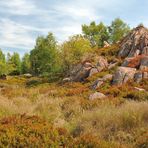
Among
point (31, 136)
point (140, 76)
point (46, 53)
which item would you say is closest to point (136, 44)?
point (140, 76)

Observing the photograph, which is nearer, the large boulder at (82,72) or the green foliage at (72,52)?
the large boulder at (82,72)

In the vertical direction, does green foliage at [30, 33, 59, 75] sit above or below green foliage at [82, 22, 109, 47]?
below

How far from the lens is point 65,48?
47938 millimetres

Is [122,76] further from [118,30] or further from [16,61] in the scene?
[16,61]

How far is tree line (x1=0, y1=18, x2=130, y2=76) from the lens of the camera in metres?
48.5

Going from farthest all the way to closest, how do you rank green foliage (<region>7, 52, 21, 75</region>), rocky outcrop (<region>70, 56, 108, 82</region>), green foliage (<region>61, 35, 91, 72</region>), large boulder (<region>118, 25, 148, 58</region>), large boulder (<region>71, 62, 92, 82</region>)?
green foliage (<region>7, 52, 21, 75</region>), green foliage (<region>61, 35, 91, 72</region>), large boulder (<region>118, 25, 148, 58</region>), large boulder (<region>71, 62, 92, 82</region>), rocky outcrop (<region>70, 56, 108, 82</region>)

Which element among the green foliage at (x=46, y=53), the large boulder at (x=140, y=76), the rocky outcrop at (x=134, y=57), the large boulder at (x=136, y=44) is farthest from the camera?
the green foliage at (x=46, y=53)

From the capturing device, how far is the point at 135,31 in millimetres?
42469

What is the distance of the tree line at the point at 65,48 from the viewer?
48.5 meters

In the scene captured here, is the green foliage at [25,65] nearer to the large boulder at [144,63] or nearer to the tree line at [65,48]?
the tree line at [65,48]

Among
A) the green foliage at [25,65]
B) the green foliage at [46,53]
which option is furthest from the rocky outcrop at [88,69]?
the green foliage at [25,65]

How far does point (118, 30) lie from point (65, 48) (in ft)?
96.3

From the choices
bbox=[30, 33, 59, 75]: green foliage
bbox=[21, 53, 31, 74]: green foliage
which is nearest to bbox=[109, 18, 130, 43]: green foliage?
bbox=[30, 33, 59, 75]: green foliage

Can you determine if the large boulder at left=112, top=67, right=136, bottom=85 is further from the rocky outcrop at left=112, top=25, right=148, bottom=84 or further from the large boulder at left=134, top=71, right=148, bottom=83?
the large boulder at left=134, top=71, right=148, bottom=83
